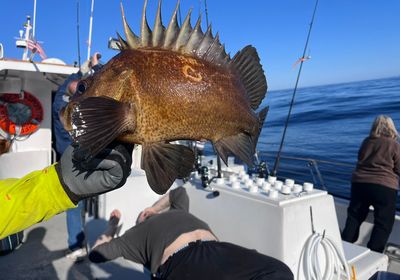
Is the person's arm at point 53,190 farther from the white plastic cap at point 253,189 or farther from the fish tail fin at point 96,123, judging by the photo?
the white plastic cap at point 253,189

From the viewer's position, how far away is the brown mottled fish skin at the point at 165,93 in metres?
1.26

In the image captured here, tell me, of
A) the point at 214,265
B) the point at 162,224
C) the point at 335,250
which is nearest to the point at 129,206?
the point at 162,224

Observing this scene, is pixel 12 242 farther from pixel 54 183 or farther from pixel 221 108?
pixel 221 108

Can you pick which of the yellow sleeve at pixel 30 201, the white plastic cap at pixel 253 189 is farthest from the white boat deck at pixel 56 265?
the yellow sleeve at pixel 30 201

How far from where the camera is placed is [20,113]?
19.0 ft

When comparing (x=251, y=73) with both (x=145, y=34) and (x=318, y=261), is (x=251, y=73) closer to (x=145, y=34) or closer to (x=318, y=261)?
(x=145, y=34)

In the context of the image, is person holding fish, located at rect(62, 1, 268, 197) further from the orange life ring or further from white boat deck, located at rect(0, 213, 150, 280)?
the orange life ring

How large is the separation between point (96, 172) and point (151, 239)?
165 cm

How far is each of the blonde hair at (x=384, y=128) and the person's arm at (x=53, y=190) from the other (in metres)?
4.04

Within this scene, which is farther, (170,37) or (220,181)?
(220,181)

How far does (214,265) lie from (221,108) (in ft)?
4.85

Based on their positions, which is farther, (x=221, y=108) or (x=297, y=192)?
(x=297, y=192)

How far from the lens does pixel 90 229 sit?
4191 mm

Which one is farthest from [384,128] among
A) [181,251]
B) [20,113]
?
[20,113]
